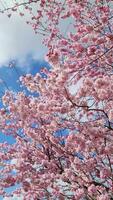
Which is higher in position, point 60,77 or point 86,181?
point 60,77

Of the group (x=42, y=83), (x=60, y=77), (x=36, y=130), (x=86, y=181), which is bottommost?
(x=86, y=181)

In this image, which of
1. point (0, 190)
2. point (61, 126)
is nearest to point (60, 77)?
point (61, 126)

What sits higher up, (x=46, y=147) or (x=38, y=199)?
(x=46, y=147)

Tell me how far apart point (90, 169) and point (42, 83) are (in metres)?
3.15

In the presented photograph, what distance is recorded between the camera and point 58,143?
1436 cm

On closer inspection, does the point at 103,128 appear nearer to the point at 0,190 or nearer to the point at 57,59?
the point at 57,59

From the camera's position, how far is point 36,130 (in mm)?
15461

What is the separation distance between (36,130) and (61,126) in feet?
10.8

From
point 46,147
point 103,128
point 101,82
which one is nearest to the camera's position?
point 101,82

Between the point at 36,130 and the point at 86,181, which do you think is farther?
the point at 36,130

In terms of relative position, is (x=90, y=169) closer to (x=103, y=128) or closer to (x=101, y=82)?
(x=103, y=128)

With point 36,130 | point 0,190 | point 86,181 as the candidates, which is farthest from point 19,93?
point 86,181

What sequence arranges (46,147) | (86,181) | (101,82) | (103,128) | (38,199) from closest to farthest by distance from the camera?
1. (101,82)
2. (103,128)
3. (86,181)
4. (38,199)
5. (46,147)

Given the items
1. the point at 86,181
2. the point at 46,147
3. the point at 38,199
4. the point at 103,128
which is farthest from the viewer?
the point at 46,147
